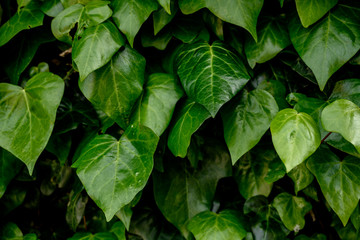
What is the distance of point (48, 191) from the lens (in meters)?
1.41

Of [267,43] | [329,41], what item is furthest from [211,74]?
[329,41]

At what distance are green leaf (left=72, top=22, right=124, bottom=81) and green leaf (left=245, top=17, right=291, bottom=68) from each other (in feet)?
1.42

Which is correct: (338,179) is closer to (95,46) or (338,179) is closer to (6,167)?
(95,46)

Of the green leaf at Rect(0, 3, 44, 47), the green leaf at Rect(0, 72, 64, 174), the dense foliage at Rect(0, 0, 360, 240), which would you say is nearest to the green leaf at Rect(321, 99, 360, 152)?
the dense foliage at Rect(0, 0, 360, 240)

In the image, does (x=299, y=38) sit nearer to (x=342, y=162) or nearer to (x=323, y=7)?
(x=323, y=7)

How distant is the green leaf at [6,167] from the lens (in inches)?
46.4

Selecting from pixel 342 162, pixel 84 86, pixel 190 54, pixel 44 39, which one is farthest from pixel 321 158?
pixel 44 39

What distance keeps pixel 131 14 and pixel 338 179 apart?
0.82 meters

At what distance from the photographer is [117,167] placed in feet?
3.16

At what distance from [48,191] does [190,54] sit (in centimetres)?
83

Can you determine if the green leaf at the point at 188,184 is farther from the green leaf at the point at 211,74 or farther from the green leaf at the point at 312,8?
the green leaf at the point at 312,8

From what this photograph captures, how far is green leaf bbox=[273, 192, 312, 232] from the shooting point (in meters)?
1.14

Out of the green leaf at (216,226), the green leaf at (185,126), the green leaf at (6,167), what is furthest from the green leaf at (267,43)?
the green leaf at (6,167)

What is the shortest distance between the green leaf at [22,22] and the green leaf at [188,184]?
67 centimetres
